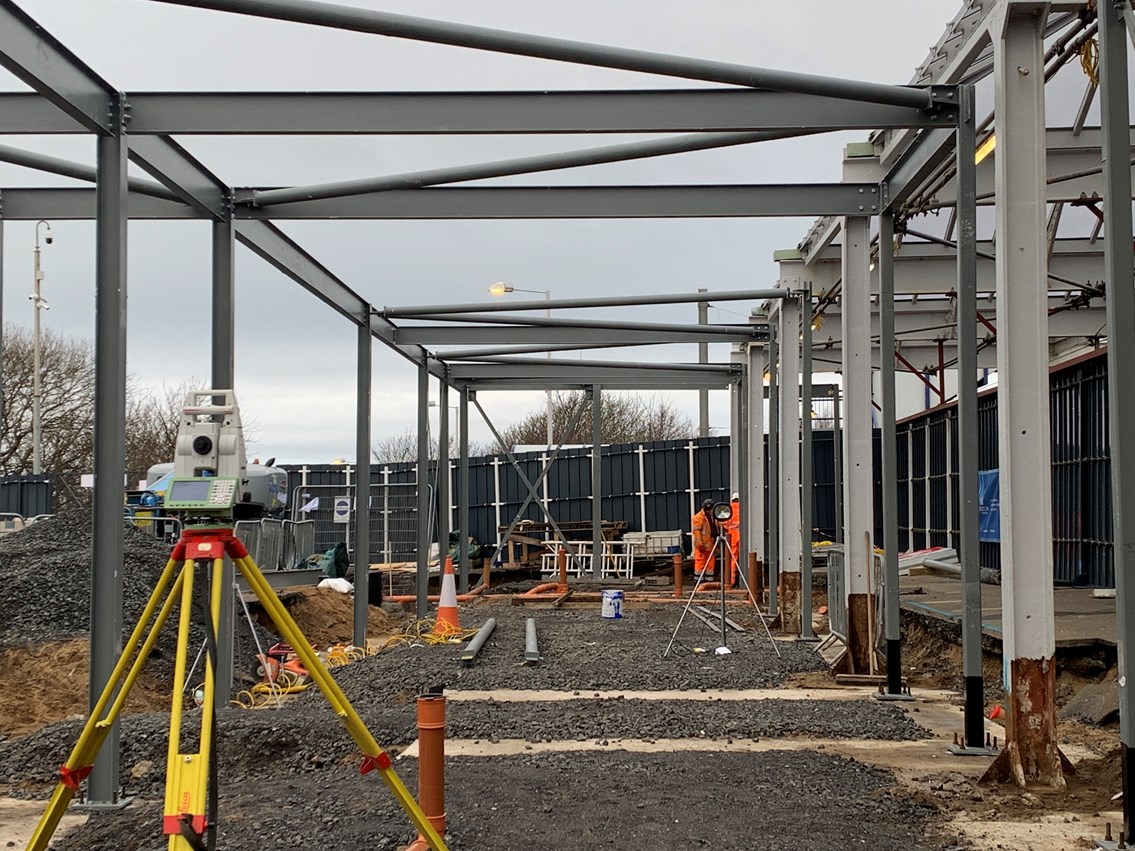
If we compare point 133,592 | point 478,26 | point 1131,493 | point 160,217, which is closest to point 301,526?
point 133,592

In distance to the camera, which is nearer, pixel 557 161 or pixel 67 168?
pixel 557 161

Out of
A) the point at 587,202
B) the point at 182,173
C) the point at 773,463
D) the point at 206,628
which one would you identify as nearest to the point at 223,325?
the point at 182,173

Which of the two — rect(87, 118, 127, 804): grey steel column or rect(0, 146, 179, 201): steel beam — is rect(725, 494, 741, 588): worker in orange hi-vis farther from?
rect(87, 118, 127, 804): grey steel column

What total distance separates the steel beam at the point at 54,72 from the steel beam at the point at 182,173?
689 millimetres

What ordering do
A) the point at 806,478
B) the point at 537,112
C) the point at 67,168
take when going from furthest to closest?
1. the point at 806,478
2. the point at 67,168
3. the point at 537,112

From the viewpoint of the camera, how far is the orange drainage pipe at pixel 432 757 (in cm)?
570

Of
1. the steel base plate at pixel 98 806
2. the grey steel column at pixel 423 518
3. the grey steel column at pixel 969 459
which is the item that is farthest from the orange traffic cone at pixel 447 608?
the grey steel column at pixel 969 459

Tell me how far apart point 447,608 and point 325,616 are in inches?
222

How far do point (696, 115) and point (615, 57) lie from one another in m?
1.53

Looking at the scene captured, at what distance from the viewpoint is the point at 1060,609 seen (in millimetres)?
12219

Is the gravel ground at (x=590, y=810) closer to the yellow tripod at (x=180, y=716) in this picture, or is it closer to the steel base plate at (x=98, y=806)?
the steel base plate at (x=98, y=806)

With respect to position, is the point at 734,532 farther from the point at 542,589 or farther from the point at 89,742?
the point at 89,742

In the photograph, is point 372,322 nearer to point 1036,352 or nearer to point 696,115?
point 696,115

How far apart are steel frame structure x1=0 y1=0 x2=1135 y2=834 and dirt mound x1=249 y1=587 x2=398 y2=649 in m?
8.66
